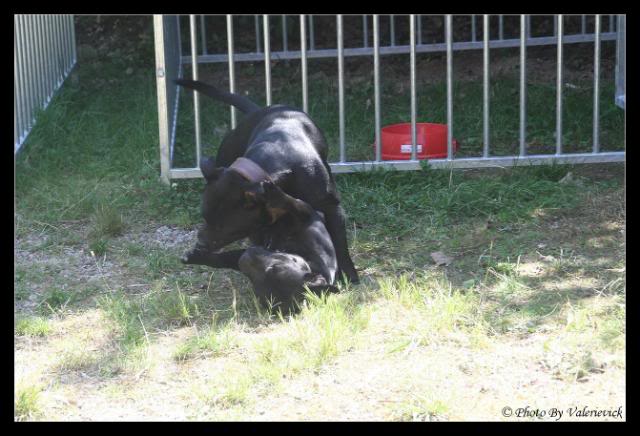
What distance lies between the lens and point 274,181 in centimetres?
475

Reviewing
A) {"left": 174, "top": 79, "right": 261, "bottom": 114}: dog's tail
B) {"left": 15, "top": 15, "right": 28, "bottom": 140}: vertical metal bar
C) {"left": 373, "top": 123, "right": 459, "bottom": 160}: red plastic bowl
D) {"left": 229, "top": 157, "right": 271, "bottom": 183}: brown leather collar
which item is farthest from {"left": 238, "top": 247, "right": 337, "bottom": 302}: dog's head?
{"left": 15, "top": 15, "right": 28, "bottom": 140}: vertical metal bar

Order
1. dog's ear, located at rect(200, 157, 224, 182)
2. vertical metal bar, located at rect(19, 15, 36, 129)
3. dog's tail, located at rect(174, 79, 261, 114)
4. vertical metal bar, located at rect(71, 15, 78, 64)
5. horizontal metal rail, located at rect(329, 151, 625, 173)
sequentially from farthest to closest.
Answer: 1. vertical metal bar, located at rect(71, 15, 78, 64)
2. vertical metal bar, located at rect(19, 15, 36, 129)
3. horizontal metal rail, located at rect(329, 151, 625, 173)
4. dog's tail, located at rect(174, 79, 261, 114)
5. dog's ear, located at rect(200, 157, 224, 182)

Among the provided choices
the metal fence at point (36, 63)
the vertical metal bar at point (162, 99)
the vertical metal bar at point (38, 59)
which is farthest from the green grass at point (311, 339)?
the vertical metal bar at point (38, 59)

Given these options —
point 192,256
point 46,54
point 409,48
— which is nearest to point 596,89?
point 409,48

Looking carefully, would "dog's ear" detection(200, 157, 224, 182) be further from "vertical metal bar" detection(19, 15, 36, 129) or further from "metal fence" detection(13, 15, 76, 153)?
"vertical metal bar" detection(19, 15, 36, 129)

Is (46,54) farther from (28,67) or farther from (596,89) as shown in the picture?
(596,89)

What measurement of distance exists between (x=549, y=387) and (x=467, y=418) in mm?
417

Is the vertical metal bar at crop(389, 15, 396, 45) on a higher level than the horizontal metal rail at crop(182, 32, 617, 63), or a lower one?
higher

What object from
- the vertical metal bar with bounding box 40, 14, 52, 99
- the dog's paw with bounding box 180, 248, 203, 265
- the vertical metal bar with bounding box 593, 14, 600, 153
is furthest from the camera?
the vertical metal bar with bounding box 40, 14, 52, 99

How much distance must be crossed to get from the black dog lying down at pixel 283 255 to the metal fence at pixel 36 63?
2486 millimetres

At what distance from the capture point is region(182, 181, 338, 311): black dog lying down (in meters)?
4.47

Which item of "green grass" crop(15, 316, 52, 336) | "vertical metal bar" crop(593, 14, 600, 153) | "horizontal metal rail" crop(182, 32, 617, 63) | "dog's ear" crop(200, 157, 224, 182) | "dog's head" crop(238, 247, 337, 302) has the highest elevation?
"horizontal metal rail" crop(182, 32, 617, 63)

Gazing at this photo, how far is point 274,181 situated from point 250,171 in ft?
0.52
